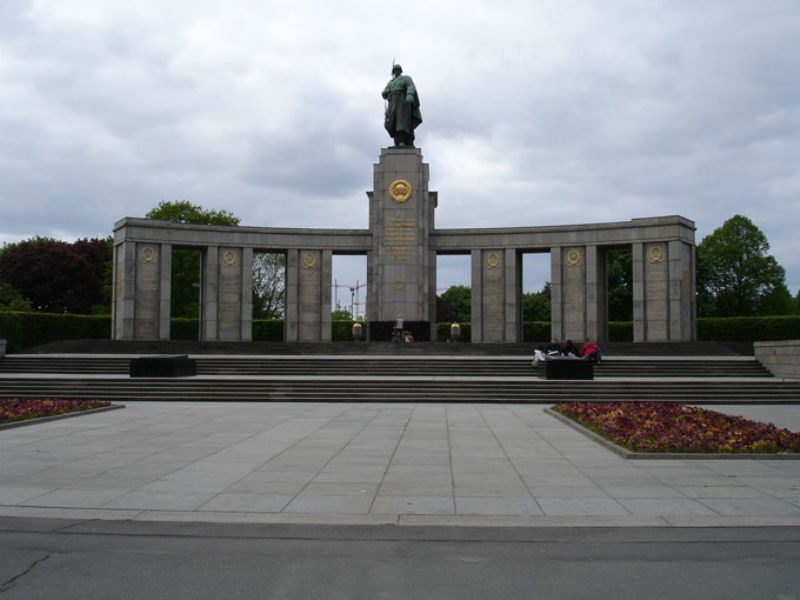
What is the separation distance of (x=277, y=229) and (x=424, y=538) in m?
40.1

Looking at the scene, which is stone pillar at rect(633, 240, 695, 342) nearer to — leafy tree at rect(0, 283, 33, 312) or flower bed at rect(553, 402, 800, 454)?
flower bed at rect(553, 402, 800, 454)

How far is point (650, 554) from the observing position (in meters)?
6.80

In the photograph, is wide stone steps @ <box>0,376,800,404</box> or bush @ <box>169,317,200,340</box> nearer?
wide stone steps @ <box>0,376,800,404</box>

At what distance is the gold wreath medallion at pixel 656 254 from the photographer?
4216 cm

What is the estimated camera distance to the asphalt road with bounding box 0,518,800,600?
5742 mm

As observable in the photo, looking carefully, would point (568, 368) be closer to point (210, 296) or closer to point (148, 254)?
point (210, 296)

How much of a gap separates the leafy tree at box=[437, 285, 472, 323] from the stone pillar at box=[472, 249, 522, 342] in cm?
6319

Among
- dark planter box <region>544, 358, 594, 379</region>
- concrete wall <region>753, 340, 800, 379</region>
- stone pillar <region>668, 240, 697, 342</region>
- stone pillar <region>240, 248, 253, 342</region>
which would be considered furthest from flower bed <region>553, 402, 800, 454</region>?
stone pillar <region>240, 248, 253, 342</region>

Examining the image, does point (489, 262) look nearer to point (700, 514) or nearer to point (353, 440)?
point (353, 440)

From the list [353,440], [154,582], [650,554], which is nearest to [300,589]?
[154,582]

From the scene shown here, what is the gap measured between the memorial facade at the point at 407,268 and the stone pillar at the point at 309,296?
0.06m

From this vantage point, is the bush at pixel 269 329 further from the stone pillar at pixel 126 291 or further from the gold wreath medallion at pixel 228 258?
the stone pillar at pixel 126 291

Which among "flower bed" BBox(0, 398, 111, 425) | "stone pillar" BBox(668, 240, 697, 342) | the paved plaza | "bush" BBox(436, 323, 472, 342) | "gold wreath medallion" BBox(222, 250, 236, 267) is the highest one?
"gold wreath medallion" BBox(222, 250, 236, 267)

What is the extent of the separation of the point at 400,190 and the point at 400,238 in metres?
2.95
